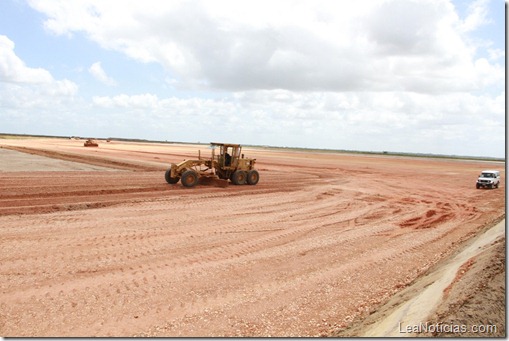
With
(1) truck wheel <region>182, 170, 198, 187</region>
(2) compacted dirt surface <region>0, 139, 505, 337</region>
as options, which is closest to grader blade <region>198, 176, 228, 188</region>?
(1) truck wheel <region>182, 170, 198, 187</region>

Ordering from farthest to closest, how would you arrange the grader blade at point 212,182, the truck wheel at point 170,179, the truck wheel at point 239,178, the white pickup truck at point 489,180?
the white pickup truck at point 489,180, the truck wheel at point 239,178, the grader blade at point 212,182, the truck wheel at point 170,179

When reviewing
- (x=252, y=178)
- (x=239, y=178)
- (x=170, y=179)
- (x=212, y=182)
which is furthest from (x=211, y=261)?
(x=252, y=178)

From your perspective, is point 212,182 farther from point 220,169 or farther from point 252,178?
point 252,178

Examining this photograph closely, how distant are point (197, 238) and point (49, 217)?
5223 mm

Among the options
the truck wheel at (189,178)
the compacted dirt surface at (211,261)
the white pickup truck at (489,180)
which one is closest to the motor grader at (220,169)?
the truck wheel at (189,178)

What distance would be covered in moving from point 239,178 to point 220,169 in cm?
118

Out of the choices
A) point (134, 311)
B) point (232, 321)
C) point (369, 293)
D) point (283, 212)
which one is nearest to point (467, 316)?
point (369, 293)

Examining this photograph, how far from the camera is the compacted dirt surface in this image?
590 cm

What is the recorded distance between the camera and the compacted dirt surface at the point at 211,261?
19.4 ft

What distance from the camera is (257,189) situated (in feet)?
70.1

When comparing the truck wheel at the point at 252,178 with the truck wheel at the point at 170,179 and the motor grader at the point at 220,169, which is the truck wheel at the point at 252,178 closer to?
the motor grader at the point at 220,169

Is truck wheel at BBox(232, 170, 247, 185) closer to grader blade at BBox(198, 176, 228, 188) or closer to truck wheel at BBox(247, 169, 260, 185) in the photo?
truck wheel at BBox(247, 169, 260, 185)

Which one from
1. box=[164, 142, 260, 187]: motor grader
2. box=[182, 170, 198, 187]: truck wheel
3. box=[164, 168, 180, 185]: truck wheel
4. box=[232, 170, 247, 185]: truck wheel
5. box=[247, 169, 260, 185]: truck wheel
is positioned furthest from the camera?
box=[247, 169, 260, 185]: truck wheel

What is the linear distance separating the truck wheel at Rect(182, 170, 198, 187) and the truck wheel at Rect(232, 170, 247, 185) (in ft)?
7.98
